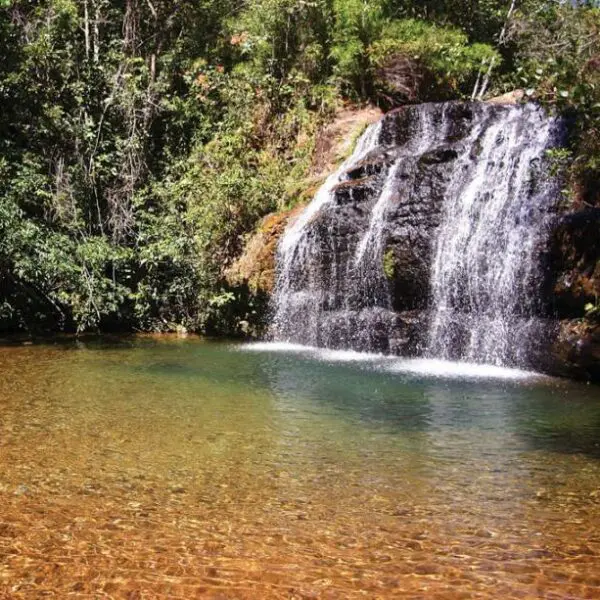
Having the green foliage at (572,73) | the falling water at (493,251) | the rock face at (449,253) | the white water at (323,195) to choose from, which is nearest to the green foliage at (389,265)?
the rock face at (449,253)

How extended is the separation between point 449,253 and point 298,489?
8002 millimetres

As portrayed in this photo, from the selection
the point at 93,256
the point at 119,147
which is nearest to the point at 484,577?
the point at 93,256

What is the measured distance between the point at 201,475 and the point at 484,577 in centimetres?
248

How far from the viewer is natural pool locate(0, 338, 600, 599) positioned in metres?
3.83

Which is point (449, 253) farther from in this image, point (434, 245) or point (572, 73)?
point (572, 73)

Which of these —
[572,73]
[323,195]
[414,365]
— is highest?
[572,73]

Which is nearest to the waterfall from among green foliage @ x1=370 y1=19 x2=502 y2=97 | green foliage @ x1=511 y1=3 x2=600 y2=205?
green foliage @ x1=511 y1=3 x2=600 y2=205

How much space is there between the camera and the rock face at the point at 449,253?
10992 millimetres

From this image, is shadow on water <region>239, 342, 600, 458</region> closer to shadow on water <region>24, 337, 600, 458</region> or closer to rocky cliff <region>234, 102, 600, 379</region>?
shadow on water <region>24, 337, 600, 458</region>

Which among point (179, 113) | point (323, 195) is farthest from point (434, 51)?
point (179, 113)

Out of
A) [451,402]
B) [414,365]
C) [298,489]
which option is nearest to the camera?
[298,489]

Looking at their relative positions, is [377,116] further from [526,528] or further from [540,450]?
[526,528]

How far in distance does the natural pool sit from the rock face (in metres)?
1.99

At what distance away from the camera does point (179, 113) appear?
18.8 metres
